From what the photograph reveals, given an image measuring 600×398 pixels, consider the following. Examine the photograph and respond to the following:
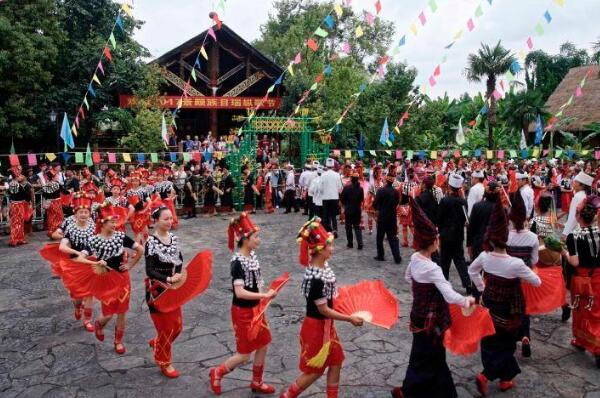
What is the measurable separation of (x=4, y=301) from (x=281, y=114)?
19.7m

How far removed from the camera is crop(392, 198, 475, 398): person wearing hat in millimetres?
4234

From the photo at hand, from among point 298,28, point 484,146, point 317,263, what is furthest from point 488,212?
point 298,28

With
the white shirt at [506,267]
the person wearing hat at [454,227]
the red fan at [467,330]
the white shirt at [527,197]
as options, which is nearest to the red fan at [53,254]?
the red fan at [467,330]

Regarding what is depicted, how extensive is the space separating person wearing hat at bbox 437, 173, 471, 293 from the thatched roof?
2353cm

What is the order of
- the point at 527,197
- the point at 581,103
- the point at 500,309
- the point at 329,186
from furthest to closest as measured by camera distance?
the point at 581,103 → the point at 329,186 → the point at 527,197 → the point at 500,309

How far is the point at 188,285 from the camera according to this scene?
5020 mm

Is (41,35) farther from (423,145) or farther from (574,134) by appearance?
(574,134)

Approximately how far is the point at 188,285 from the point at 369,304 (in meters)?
1.78

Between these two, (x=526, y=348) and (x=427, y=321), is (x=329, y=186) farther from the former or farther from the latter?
(x=427, y=321)

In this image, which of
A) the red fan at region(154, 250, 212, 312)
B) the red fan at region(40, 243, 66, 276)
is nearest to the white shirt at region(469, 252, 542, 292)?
the red fan at region(154, 250, 212, 312)

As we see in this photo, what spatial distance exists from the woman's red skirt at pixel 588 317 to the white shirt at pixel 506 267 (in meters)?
1.01

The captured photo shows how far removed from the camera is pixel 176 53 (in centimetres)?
2373

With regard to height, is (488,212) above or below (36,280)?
above

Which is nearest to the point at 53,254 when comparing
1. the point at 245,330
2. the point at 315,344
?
the point at 245,330
